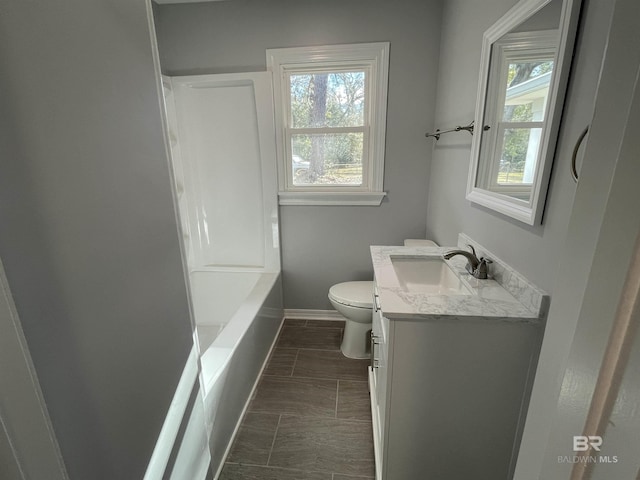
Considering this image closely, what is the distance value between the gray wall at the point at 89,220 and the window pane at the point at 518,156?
1232 mm

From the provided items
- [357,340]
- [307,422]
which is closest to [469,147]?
[357,340]

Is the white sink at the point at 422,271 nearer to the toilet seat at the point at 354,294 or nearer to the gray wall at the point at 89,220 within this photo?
the toilet seat at the point at 354,294

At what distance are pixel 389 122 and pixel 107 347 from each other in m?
2.18

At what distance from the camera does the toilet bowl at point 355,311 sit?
79.1 inches

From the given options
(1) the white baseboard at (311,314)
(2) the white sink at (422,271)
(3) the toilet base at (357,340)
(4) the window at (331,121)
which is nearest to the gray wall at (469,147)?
(2) the white sink at (422,271)

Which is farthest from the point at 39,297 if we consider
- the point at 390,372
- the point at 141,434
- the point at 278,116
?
the point at 278,116

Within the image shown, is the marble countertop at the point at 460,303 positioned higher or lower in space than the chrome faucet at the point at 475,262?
lower

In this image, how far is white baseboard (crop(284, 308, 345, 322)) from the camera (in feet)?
8.84

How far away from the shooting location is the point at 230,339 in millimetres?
1646

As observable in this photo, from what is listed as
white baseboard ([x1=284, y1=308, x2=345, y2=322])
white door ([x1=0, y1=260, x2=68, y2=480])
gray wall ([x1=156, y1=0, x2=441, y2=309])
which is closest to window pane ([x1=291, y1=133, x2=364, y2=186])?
gray wall ([x1=156, y1=0, x2=441, y2=309])

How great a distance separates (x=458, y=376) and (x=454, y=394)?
0.26ft

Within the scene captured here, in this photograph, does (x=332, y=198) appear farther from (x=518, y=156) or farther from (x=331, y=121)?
(x=518, y=156)

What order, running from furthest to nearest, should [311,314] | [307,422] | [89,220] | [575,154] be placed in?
[311,314] → [307,422] → [575,154] → [89,220]

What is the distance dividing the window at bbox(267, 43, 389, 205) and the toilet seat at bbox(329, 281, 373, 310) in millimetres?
675
